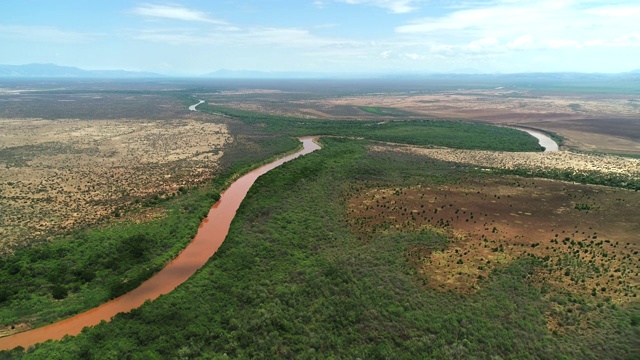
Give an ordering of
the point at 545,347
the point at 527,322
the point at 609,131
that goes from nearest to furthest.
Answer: the point at 545,347 → the point at 527,322 → the point at 609,131

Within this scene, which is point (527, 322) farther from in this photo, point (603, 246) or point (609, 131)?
point (609, 131)

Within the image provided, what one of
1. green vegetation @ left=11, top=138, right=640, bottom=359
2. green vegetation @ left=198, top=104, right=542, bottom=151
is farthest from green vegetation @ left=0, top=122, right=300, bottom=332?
green vegetation @ left=198, top=104, right=542, bottom=151

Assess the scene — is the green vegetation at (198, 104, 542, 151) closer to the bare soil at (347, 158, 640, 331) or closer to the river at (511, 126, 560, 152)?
the river at (511, 126, 560, 152)

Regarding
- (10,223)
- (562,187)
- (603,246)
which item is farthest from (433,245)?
(10,223)

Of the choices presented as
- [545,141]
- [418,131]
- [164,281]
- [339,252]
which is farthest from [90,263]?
[545,141]

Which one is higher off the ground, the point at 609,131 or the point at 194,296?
the point at 609,131

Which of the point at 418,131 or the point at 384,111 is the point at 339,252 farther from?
the point at 384,111

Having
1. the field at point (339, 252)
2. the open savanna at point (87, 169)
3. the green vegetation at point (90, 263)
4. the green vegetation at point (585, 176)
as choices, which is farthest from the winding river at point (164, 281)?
the green vegetation at point (585, 176)

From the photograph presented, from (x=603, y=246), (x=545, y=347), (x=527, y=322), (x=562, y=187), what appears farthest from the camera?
(x=562, y=187)
